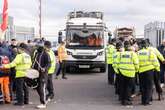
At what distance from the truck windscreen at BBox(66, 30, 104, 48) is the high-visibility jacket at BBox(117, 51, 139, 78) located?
1122 centimetres

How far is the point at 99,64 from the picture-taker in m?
25.0

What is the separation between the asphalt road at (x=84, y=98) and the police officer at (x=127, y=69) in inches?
13.2

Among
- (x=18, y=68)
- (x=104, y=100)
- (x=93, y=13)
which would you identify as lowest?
(x=104, y=100)

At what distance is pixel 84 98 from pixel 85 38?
9.97 m

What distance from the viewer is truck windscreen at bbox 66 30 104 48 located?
82.6 feet

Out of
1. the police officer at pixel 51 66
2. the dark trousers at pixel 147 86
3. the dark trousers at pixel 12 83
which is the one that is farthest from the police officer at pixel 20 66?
the dark trousers at pixel 147 86

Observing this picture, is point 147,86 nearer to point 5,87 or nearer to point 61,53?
point 5,87

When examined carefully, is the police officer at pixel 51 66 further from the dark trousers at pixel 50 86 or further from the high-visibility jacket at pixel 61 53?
the high-visibility jacket at pixel 61 53

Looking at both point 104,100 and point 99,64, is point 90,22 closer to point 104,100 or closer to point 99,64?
point 99,64

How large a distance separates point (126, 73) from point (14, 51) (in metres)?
3.51

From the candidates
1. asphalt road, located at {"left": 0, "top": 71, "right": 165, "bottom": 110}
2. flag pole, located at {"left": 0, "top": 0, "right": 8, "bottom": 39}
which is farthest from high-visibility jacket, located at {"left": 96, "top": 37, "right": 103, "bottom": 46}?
flag pole, located at {"left": 0, "top": 0, "right": 8, "bottom": 39}

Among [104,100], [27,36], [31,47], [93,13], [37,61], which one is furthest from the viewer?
[27,36]

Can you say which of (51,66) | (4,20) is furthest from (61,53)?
(51,66)

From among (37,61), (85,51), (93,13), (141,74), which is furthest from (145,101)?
(93,13)
